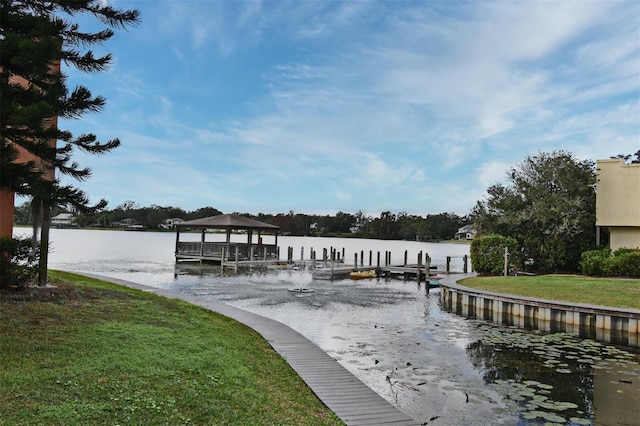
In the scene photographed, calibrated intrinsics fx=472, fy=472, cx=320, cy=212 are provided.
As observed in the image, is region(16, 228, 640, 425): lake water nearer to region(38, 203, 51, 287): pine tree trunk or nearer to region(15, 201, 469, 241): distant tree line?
region(38, 203, 51, 287): pine tree trunk

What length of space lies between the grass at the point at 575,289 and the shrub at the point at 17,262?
1305cm

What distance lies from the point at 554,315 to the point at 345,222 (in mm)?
91848

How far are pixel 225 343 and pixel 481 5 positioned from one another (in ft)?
38.5

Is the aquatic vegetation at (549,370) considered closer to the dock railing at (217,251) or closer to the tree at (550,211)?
the tree at (550,211)

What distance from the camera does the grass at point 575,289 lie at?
41.5 feet

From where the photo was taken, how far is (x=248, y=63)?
57.2 feet

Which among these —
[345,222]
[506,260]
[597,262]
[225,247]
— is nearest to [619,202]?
[597,262]

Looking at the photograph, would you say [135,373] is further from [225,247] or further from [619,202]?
[225,247]

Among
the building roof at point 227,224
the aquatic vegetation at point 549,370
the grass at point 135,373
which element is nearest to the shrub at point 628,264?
the aquatic vegetation at point 549,370

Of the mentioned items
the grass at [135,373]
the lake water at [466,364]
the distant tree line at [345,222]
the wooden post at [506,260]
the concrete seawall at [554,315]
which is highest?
the distant tree line at [345,222]

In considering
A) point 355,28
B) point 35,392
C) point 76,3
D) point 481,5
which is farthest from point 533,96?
point 35,392

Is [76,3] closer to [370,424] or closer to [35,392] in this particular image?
[35,392]

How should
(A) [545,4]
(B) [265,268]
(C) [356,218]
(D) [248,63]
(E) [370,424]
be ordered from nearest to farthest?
(E) [370,424]
(A) [545,4]
(D) [248,63]
(B) [265,268]
(C) [356,218]

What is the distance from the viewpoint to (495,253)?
2061 centimetres
